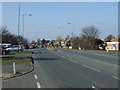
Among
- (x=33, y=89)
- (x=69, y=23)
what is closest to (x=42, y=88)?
(x=33, y=89)

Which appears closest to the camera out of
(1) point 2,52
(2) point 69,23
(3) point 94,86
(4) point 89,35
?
(3) point 94,86

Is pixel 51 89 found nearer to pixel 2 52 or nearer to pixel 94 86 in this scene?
pixel 94 86

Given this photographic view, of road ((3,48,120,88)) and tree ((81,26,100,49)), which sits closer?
road ((3,48,120,88))

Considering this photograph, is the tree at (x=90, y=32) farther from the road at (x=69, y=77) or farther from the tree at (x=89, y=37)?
the road at (x=69, y=77)

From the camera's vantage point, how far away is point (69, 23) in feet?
296

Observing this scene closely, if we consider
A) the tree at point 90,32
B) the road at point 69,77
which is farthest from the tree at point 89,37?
the road at point 69,77

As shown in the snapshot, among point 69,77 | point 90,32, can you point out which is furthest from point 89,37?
point 69,77

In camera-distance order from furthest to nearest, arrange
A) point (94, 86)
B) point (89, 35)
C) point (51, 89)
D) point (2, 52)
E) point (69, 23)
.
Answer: point (89, 35) → point (69, 23) → point (2, 52) → point (94, 86) → point (51, 89)

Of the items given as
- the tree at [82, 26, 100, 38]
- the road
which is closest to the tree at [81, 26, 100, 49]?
the tree at [82, 26, 100, 38]

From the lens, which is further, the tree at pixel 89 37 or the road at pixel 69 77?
the tree at pixel 89 37

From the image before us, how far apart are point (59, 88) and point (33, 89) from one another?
109 cm

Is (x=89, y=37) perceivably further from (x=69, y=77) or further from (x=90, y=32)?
(x=69, y=77)

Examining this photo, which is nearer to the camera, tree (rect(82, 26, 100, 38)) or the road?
the road

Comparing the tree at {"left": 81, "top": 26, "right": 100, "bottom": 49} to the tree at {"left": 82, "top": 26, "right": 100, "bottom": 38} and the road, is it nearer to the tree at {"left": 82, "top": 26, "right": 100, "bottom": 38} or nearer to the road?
the tree at {"left": 82, "top": 26, "right": 100, "bottom": 38}
